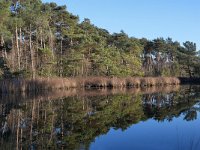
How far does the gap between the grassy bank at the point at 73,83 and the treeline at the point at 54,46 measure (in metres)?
1.85

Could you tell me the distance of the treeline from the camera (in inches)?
1303

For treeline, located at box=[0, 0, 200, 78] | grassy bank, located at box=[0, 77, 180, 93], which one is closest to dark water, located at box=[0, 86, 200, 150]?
grassy bank, located at box=[0, 77, 180, 93]

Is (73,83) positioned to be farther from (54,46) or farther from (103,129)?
(103,129)

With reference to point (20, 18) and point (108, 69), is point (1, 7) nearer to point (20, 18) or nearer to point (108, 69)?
point (20, 18)

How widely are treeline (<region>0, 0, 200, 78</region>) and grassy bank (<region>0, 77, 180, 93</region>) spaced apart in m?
1.85

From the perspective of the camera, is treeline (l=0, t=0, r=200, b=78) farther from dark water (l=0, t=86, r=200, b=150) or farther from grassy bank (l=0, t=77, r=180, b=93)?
dark water (l=0, t=86, r=200, b=150)

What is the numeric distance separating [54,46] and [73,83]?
39.5 ft

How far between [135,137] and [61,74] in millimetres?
30483

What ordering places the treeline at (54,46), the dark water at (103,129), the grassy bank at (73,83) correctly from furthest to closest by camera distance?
the treeline at (54,46)
the grassy bank at (73,83)
the dark water at (103,129)

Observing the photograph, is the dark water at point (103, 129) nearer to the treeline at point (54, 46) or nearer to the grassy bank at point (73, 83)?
the grassy bank at point (73, 83)

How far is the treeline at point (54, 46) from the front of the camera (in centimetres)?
3309

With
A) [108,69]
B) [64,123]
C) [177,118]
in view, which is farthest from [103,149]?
[108,69]

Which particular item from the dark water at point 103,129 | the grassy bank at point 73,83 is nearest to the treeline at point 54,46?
the grassy bank at point 73,83

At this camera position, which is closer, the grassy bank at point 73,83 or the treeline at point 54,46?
the grassy bank at point 73,83
